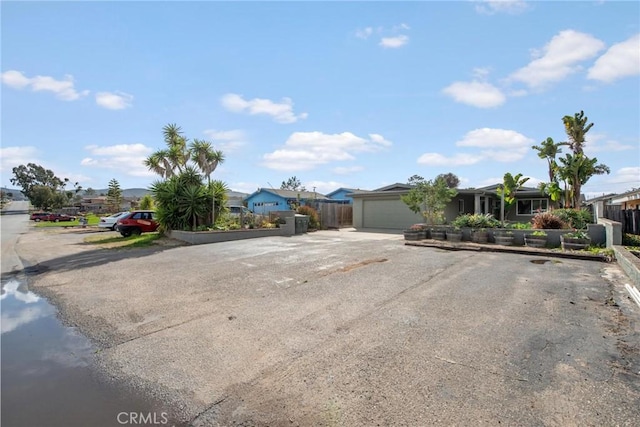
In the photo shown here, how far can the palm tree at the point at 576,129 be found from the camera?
20.6 metres

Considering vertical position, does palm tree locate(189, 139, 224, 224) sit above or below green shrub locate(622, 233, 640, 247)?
above

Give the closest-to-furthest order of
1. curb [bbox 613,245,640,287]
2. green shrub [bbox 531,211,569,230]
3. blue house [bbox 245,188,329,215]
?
curb [bbox 613,245,640,287] → green shrub [bbox 531,211,569,230] → blue house [bbox 245,188,329,215]

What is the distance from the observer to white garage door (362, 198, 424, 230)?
2159 cm

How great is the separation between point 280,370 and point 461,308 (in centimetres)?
305

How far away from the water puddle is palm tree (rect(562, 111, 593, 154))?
82.7ft

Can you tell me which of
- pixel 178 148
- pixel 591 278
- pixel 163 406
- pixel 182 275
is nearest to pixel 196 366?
pixel 163 406

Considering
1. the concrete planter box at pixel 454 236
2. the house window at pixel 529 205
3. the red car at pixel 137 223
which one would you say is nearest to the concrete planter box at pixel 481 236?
the concrete planter box at pixel 454 236

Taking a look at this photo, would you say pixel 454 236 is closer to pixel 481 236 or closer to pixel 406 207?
pixel 481 236

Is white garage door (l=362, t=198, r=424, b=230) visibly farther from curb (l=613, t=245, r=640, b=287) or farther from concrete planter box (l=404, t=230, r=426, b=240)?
curb (l=613, t=245, r=640, b=287)

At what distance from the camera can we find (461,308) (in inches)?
202

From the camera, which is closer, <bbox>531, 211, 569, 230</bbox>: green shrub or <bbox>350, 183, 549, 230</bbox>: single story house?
<bbox>531, 211, 569, 230</bbox>: green shrub

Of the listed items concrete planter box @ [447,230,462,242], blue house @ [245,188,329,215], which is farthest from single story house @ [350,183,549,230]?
blue house @ [245,188,329,215]

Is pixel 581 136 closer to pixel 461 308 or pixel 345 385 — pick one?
pixel 461 308

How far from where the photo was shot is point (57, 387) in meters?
3.20
